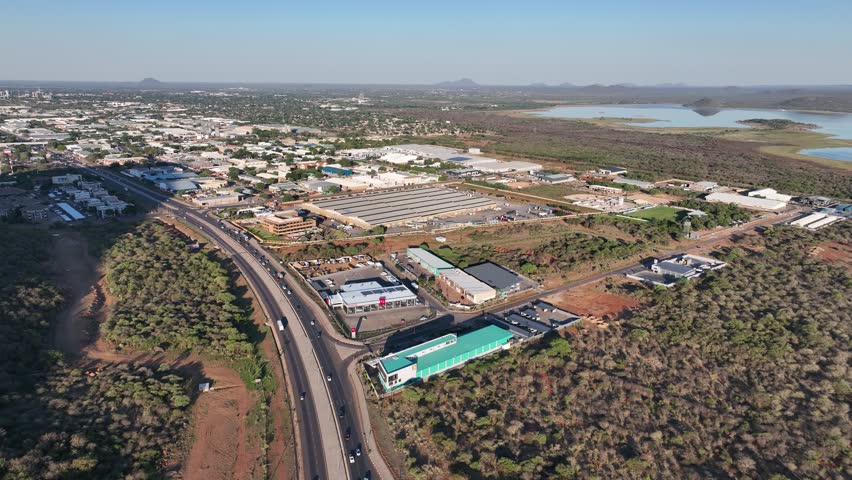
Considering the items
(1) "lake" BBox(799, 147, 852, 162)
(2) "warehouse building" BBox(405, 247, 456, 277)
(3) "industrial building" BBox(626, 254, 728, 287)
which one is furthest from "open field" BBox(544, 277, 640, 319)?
(1) "lake" BBox(799, 147, 852, 162)

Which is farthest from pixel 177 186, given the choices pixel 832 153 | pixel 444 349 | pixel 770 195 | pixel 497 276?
pixel 832 153

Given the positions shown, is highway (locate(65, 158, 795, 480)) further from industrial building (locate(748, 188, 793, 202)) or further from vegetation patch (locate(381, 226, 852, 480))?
industrial building (locate(748, 188, 793, 202))

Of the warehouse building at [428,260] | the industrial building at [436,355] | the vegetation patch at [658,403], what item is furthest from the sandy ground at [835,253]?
the industrial building at [436,355]

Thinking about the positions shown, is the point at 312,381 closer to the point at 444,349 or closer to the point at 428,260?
the point at 444,349

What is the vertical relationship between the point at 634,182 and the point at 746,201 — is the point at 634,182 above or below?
above

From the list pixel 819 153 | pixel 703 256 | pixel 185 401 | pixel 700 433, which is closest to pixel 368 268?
pixel 185 401

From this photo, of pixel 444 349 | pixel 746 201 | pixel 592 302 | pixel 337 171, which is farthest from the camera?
pixel 337 171
